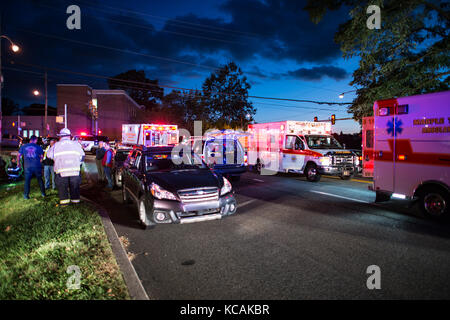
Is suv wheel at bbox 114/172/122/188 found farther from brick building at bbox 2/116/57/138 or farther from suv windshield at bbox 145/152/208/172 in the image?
brick building at bbox 2/116/57/138

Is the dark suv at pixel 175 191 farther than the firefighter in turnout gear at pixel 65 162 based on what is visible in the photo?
No

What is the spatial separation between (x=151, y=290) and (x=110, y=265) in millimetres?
793

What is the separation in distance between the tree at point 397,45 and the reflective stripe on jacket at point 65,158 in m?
13.4

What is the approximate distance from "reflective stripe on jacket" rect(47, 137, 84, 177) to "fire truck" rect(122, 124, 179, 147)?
14380 millimetres

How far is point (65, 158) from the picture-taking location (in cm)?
712

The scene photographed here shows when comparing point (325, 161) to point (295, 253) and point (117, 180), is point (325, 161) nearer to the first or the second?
point (117, 180)

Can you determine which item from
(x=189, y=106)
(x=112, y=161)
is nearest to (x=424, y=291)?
(x=112, y=161)

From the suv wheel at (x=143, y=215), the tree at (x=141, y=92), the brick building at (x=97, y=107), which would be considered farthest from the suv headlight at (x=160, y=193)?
the tree at (x=141, y=92)

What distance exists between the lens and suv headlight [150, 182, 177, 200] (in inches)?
221

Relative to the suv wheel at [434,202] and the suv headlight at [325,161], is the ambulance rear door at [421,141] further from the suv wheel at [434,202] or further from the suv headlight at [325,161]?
the suv headlight at [325,161]

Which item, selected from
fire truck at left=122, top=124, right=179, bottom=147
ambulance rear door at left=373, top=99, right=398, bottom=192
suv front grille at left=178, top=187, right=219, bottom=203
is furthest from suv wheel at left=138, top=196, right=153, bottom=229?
fire truck at left=122, top=124, right=179, bottom=147

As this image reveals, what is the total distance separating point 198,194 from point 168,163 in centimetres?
173

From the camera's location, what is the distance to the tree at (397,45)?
14.5 meters

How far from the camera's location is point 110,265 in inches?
160
